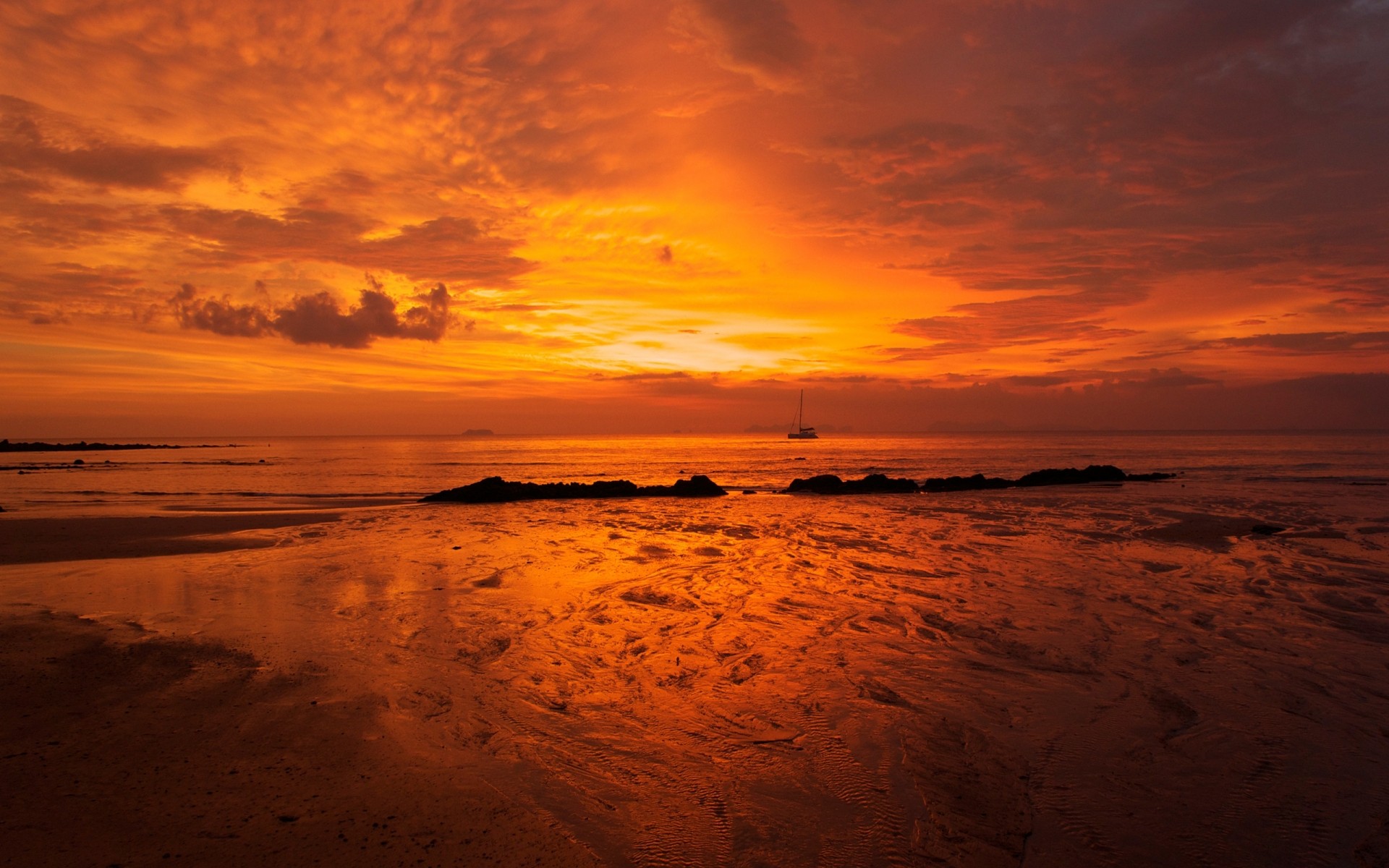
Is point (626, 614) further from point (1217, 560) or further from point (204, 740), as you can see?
point (1217, 560)

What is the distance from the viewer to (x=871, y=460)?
72.9 metres

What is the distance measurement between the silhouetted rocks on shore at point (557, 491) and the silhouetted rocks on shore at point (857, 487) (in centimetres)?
464

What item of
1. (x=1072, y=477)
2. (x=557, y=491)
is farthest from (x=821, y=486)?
(x=1072, y=477)

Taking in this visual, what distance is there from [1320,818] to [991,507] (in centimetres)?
2244

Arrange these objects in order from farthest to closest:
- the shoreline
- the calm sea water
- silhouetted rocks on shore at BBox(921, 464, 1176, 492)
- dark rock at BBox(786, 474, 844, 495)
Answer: silhouetted rocks on shore at BBox(921, 464, 1176, 492), dark rock at BBox(786, 474, 844, 495), the calm sea water, the shoreline

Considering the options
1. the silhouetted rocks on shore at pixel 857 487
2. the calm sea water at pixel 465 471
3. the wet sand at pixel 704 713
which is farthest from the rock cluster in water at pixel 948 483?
the wet sand at pixel 704 713

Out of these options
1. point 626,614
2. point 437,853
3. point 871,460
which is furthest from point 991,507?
point 871,460

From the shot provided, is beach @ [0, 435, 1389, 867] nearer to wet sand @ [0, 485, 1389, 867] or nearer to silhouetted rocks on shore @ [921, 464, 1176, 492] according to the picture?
wet sand @ [0, 485, 1389, 867]

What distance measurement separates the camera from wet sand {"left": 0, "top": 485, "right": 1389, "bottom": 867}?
15.0 ft

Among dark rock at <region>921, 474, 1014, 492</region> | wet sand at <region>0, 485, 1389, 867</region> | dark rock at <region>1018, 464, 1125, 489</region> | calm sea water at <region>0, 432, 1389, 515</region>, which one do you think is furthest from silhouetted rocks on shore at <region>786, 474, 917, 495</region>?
wet sand at <region>0, 485, 1389, 867</region>

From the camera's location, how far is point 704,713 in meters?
6.72

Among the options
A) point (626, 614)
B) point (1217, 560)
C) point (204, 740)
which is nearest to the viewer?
point (204, 740)

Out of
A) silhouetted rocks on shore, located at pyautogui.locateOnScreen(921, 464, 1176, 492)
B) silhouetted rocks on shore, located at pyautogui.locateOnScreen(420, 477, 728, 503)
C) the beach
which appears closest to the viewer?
the beach

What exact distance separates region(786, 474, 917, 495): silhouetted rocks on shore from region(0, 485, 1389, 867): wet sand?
20469mm
